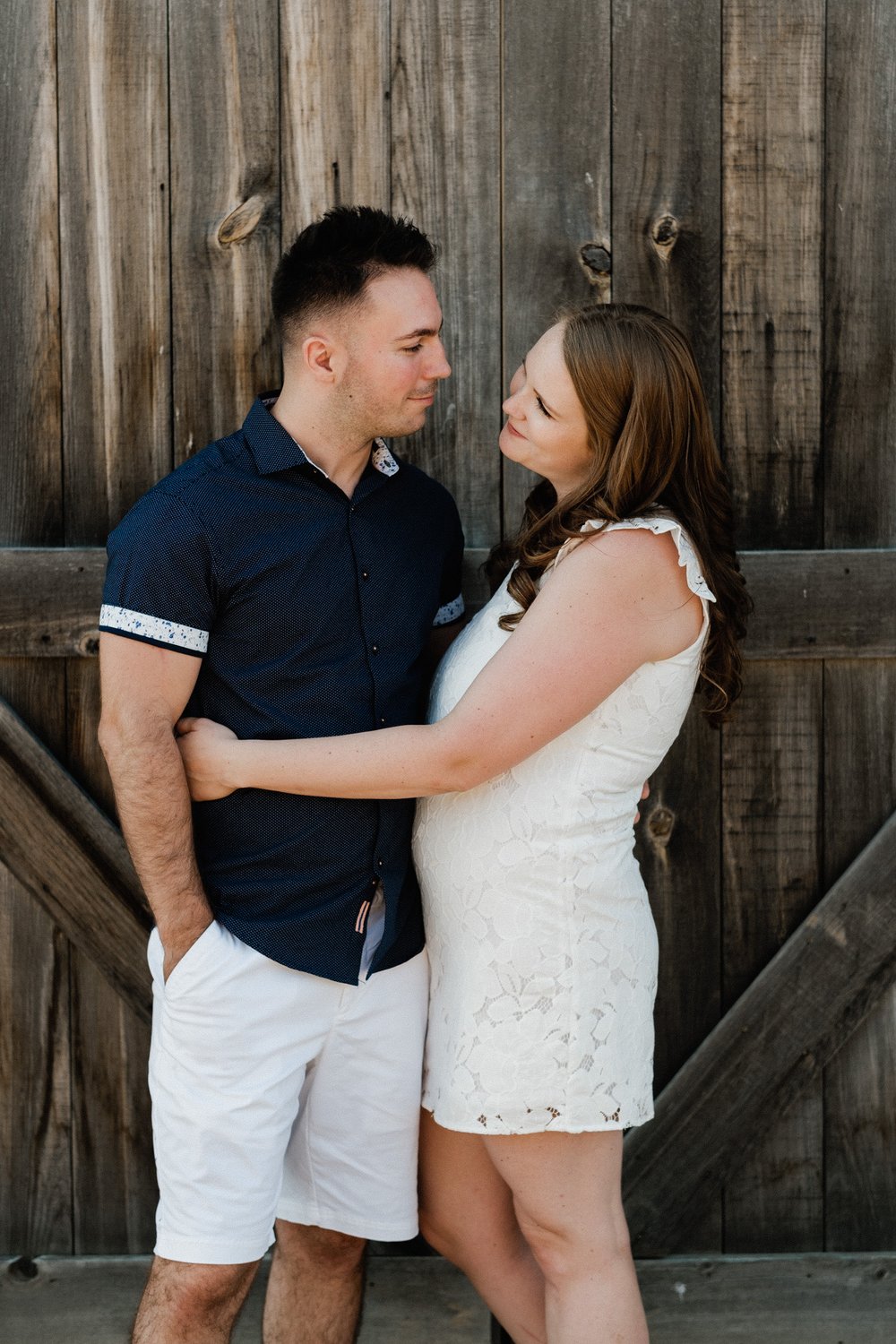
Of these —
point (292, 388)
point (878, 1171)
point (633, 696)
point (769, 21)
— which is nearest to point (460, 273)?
point (292, 388)

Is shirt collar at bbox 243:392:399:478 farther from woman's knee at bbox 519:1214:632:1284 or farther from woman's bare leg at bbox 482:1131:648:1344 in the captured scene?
woman's knee at bbox 519:1214:632:1284

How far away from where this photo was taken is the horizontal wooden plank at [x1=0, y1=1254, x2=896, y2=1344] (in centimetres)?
263

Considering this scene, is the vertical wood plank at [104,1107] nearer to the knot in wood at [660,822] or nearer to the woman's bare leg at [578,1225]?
the woman's bare leg at [578,1225]

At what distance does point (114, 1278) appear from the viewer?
2641 mm

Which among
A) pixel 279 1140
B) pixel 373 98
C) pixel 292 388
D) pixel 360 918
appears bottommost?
pixel 279 1140

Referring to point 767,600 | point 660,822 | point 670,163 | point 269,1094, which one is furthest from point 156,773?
point 670,163

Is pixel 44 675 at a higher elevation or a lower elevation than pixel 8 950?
higher

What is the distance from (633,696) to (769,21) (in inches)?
60.0

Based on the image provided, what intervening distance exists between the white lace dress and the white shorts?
161 mm

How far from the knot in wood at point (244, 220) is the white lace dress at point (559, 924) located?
1.07m

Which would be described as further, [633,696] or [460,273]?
[460,273]

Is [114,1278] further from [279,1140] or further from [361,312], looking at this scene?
[361,312]

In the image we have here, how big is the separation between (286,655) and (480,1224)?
109 cm

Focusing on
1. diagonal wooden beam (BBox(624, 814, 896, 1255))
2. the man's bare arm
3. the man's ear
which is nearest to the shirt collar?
the man's ear
